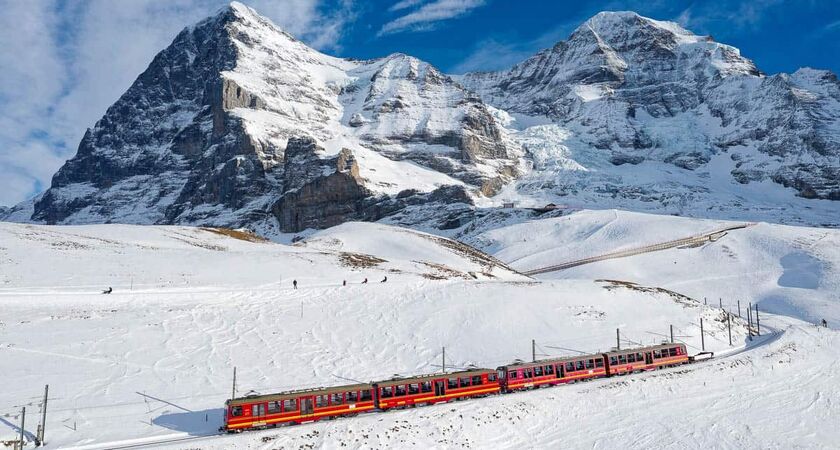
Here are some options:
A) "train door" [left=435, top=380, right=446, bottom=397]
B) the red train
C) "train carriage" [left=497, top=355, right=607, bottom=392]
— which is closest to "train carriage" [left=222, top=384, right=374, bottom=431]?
the red train

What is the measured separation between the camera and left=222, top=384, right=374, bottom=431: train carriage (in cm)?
2655

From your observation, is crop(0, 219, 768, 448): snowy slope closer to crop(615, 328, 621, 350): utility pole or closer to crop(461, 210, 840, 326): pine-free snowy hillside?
crop(615, 328, 621, 350): utility pole

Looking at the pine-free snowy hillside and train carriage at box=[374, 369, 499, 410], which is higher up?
the pine-free snowy hillside

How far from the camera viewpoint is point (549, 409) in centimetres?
3238

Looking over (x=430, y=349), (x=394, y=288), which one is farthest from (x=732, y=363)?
(x=394, y=288)

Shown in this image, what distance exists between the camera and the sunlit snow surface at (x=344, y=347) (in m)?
28.7

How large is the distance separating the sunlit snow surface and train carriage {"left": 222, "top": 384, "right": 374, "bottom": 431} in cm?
113

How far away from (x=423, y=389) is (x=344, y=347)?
1101cm

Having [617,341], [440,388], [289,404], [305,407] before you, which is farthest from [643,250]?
[289,404]

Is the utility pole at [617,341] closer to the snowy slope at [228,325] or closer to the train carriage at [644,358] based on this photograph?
the snowy slope at [228,325]

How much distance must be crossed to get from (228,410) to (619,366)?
26.8 meters

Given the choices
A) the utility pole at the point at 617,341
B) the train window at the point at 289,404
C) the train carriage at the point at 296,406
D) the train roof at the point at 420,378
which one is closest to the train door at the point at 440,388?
the train roof at the point at 420,378

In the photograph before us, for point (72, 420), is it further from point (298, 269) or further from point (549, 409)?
point (298, 269)

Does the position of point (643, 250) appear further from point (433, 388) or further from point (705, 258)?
point (433, 388)
